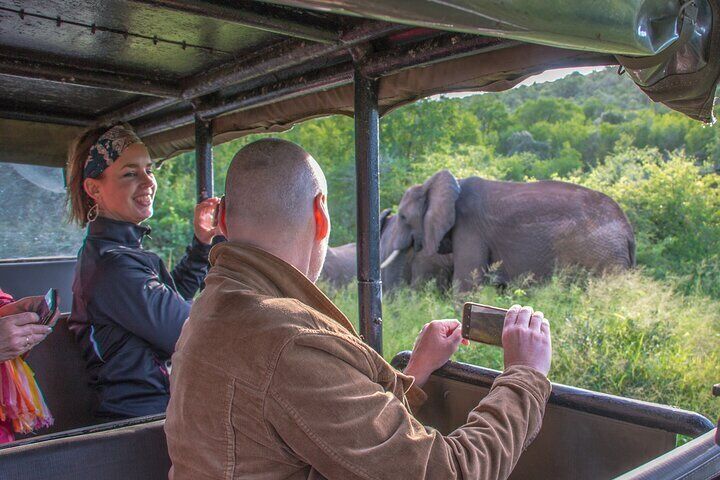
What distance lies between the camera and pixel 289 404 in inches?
50.7

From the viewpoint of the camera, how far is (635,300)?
271 inches

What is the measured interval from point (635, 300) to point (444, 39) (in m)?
5.41

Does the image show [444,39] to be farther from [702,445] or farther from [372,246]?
[702,445]

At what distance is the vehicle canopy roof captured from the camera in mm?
1161

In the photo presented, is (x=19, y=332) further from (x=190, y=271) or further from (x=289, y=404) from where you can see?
(x=289, y=404)

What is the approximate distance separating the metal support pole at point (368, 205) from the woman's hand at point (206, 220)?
1.88 feet

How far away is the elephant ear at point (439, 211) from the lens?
439 inches

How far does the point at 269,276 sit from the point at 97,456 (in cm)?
81

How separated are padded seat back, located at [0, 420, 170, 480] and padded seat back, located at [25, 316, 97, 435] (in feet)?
3.00

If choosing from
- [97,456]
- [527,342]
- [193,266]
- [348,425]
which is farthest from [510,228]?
[348,425]

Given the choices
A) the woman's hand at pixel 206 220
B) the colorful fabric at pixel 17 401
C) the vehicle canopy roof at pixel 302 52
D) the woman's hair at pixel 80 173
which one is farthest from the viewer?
the woman's hand at pixel 206 220

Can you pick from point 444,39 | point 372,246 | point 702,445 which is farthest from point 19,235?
point 702,445

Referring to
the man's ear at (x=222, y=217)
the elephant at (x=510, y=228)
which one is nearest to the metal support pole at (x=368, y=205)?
the man's ear at (x=222, y=217)

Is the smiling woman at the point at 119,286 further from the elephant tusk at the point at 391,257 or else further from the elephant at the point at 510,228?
the elephant tusk at the point at 391,257
